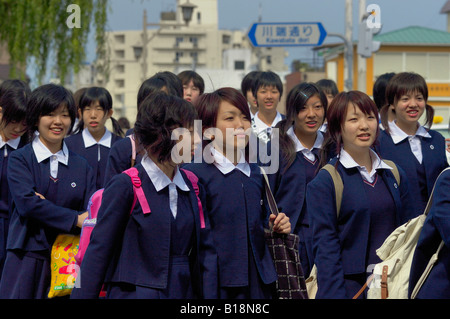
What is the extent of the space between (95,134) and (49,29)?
26.6 ft

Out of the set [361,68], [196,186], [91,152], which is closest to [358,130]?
[196,186]

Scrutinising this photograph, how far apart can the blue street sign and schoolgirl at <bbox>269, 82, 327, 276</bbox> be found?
20.1 ft

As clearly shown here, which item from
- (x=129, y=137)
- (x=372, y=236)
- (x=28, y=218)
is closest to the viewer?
(x=372, y=236)

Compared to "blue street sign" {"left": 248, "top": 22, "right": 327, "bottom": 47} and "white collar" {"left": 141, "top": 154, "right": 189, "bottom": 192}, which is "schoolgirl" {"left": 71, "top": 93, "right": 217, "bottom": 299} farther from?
"blue street sign" {"left": 248, "top": 22, "right": 327, "bottom": 47}

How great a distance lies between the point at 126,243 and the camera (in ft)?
11.0

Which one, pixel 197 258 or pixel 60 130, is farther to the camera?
pixel 60 130

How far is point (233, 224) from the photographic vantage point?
3926mm

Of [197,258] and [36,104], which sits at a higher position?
[36,104]

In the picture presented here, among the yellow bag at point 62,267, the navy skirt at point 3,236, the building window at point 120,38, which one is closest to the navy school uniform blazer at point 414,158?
the yellow bag at point 62,267

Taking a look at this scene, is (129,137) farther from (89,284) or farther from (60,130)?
(89,284)

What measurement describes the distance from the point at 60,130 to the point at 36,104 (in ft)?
0.74

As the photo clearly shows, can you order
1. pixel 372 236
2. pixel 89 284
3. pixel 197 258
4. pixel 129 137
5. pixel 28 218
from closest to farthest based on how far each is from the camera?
pixel 89 284, pixel 197 258, pixel 372 236, pixel 28 218, pixel 129 137

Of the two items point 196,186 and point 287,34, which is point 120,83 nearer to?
point 287,34
